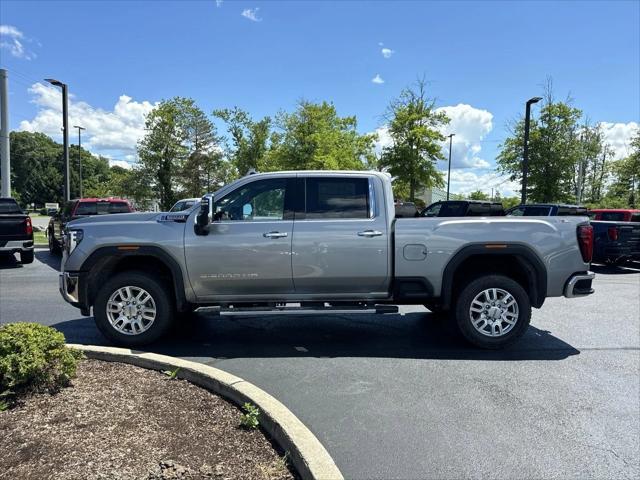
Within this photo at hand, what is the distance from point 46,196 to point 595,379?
102 m

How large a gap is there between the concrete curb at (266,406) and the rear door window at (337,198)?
2.25 m

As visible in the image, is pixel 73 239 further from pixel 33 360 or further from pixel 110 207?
pixel 110 207

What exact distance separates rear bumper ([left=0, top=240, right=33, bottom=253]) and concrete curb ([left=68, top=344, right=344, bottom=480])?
9223mm

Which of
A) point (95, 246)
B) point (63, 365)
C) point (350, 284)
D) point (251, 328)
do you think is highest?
point (95, 246)

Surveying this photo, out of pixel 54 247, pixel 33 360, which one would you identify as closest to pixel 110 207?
pixel 54 247

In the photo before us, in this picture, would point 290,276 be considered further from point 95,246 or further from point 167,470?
point 167,470

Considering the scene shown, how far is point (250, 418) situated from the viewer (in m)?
3.31

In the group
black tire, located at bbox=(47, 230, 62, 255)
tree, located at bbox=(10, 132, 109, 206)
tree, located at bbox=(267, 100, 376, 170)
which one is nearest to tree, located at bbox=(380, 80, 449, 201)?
tree, located at bbox=(267, 100, 376, 170)

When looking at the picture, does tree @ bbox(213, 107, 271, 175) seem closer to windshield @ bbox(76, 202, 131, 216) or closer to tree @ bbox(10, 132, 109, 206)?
windshield @ bbox(76, 202, 131, 216)

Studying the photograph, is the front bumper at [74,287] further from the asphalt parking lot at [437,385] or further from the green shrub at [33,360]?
the green shrub at [33,360]

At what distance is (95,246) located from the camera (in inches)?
218

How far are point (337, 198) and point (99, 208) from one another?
10844mm

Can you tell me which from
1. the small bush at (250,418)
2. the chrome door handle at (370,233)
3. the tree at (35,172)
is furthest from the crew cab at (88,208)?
the tree at (35,172)

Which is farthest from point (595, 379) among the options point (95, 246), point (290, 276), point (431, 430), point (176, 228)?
point (95, 246)
